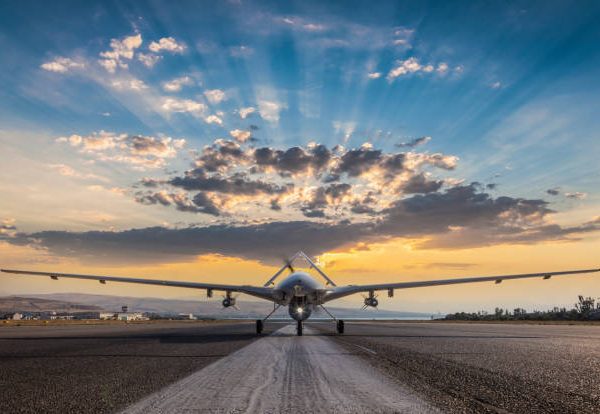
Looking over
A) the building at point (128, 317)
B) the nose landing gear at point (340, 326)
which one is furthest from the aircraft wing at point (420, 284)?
the building at point (128, 317)

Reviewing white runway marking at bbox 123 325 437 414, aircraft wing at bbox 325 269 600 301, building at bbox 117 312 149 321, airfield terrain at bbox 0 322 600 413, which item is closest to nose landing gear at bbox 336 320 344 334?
aircraft wing at bbox 325 269 600 301

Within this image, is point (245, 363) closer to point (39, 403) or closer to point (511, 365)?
point (39, 403)

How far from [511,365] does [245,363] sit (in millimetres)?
6659

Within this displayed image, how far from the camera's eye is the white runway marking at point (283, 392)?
5957 millimetres

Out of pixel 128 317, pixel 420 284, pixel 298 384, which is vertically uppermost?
pixel 420 284

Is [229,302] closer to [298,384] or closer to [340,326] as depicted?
[340,326]

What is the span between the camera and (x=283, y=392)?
7.17 m

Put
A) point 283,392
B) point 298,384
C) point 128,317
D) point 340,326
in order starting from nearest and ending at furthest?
1. point 283,392
2. point 298,384
3. point 340,326
4. point 128,317

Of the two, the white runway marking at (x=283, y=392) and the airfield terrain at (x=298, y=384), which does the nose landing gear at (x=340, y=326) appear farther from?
the white runway marking at (x=283, y=392)

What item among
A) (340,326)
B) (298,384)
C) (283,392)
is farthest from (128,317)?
(283,392)

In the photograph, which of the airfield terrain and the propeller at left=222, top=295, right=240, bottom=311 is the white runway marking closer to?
the airfield terrain

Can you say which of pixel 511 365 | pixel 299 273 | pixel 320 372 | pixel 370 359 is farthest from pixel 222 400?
pixel 299 273

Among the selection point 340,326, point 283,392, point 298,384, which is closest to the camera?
point 283,392

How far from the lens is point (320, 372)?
32.0 feet
